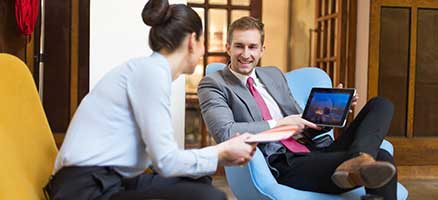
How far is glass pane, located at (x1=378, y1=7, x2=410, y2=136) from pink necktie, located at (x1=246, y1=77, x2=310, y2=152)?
2.07 meters

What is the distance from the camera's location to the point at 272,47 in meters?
6.06

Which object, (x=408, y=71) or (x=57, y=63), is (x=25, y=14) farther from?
(x=408, y=71)

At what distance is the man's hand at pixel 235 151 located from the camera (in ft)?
4.40

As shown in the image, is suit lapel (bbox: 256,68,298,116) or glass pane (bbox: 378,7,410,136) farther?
glass pane (bbox: 378,7,410,136)

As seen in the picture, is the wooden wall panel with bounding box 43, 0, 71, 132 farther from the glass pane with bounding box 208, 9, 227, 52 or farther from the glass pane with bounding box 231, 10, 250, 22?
the glass pane with bounding box 231, 10, 250, 22

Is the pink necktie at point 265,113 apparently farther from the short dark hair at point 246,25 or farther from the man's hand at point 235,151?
the man's hand at point 235,151

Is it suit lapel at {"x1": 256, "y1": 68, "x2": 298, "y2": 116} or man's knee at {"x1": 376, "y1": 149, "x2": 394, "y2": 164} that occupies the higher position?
suit lapel at {"x1": 256, "y1": 68, "x2": 298, "y2": 116}

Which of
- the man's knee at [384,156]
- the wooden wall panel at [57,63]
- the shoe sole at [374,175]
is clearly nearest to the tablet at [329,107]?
the man's knee at [384,156]

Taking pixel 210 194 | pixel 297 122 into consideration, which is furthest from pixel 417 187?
pixel 210 194

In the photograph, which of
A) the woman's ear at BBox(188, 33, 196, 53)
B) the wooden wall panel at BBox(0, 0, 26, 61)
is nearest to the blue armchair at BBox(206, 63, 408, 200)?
the woman's ear at BBox(188, 33, 196, 53)

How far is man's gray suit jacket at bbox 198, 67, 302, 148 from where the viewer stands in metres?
1.94

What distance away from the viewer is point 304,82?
246cm

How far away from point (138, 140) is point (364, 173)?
656 mm

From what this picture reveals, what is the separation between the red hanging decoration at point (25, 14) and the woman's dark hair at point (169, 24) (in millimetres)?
1369
